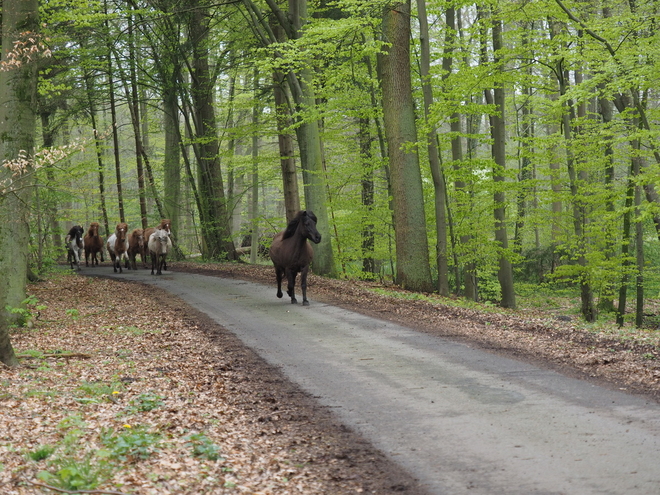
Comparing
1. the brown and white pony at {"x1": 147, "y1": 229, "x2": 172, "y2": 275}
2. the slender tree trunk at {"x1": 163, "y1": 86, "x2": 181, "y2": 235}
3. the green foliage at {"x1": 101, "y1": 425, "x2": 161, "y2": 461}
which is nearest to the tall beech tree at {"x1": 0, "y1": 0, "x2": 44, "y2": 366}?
the green foliage at {"x1": 101, "y1": 425, "x2": 161, "y2": 461}

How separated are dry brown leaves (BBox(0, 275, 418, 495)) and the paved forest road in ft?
1.32

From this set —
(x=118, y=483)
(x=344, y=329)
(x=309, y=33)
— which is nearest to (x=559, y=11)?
(x=309, y=33)

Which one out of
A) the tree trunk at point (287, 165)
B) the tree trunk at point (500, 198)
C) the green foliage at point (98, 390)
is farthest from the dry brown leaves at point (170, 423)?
the tree trunk at point (500, 198)

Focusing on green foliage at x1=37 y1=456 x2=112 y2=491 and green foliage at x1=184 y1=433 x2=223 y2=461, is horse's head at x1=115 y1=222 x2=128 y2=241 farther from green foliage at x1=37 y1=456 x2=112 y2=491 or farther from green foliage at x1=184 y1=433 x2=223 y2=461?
green foliage at x1=37 y1=456 x2=112 y2=491

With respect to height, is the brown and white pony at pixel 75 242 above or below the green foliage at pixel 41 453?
above

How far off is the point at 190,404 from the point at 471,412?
9.97 ft

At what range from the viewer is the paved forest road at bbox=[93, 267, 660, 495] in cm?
482

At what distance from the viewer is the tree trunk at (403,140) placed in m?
18.0

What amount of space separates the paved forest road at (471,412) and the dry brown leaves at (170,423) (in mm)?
402

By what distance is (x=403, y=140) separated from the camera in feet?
58.8

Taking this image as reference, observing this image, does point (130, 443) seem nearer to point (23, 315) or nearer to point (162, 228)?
point (23, 315)

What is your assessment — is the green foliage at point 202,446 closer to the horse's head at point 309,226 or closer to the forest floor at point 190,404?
the forest floor at point 190,404

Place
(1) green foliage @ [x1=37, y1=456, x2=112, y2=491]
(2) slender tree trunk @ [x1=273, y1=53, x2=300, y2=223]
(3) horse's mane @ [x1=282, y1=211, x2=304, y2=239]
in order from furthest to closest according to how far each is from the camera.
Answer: (2) slender tree trunk @ [x1=273, y1=53, x2=300, y2=223] < (3) horse's mane @ [x1=282, y1=211, x2=304, y2=239] < (1) green foliage @ [x1=37, y1=456, x2=112, y2=491]

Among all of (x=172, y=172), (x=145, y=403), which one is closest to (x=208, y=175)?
(x=172, y=172)
